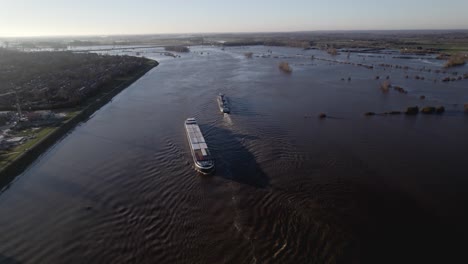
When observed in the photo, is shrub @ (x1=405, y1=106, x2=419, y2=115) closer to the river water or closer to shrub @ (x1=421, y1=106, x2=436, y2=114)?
shrub @ (x1=421, y1=106, x2=436, y2=114)

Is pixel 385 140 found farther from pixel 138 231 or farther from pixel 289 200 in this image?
pixel 138 231

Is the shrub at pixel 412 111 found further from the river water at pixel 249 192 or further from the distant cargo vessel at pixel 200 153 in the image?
the distant cargo vessel at pixel 200 153

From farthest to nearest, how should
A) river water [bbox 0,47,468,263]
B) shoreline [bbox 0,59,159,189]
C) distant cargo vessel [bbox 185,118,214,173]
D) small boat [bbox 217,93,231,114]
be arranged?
small boat [bbox 217,93,231,114] < shoreline [bbox 0,59,159,189] < distant cargo vessel [bbox 185,118,214,173] < river water [bbox 0,47,468,263]

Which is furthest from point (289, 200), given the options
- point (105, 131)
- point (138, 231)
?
point (105, 131)

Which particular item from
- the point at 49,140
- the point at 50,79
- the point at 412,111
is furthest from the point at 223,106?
the point at 50,79

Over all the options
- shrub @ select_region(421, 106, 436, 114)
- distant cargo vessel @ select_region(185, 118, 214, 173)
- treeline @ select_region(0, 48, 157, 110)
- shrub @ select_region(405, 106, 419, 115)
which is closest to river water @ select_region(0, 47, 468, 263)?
distant cargo vessel @ select_region(185, 118, 214, 173)

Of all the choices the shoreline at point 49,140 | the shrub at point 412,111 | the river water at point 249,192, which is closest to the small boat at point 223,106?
the river water at point 249,192

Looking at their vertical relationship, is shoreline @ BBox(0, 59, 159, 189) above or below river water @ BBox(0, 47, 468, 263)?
above
